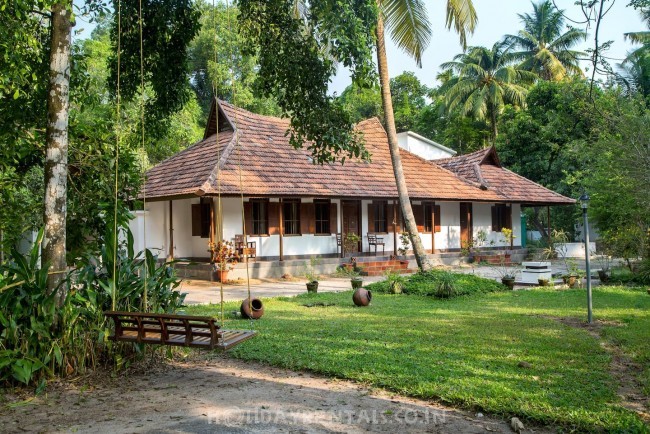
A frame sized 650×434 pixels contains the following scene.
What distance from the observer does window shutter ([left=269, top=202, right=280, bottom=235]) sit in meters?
17.9

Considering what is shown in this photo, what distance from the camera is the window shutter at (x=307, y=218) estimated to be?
1858 cm

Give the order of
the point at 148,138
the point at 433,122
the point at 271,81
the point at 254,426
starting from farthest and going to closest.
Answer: the point at 433,122
the point at 148,138
the point at 271,81
the point at 254,426

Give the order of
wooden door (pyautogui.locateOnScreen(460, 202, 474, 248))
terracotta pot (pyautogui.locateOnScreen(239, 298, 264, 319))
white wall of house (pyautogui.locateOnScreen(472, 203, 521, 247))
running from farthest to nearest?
white wall of house (pyautogui.locateOnScreen(472, 203, 521, 247)), wooden door (pyautogui.locateOnScreen(460, 202, 474, 248)), terracotta pot (pyautogui.locateOnScreen(239, 298, 264, 319))

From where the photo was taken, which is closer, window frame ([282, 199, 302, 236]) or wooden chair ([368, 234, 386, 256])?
window frame ([282, 199, 302, 236])

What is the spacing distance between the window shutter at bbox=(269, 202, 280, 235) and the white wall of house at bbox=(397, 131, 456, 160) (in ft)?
41.1

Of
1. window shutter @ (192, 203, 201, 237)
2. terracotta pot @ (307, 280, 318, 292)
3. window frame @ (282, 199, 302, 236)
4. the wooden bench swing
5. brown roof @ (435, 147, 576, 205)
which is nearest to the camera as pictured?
the wooden bench swing

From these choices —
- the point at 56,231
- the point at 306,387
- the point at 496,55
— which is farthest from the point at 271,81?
the point at 496,55

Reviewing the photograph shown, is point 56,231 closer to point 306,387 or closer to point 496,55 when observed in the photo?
point 306,387

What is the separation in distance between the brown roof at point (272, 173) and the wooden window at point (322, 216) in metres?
0.89

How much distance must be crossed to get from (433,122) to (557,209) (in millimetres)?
12479

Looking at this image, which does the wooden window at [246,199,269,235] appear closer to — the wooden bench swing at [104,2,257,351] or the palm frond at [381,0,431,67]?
the palm frond at [381,0,431,67]

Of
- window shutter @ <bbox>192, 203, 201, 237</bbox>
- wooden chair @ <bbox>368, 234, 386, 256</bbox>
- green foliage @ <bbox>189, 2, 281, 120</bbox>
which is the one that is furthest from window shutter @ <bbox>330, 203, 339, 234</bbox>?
green foliage @ <bbox>189, 2, 281, 120</bbox>

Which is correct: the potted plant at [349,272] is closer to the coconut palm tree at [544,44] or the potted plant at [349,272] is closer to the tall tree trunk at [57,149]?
the tall tree trunk at [57,149]

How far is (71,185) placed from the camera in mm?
6398
